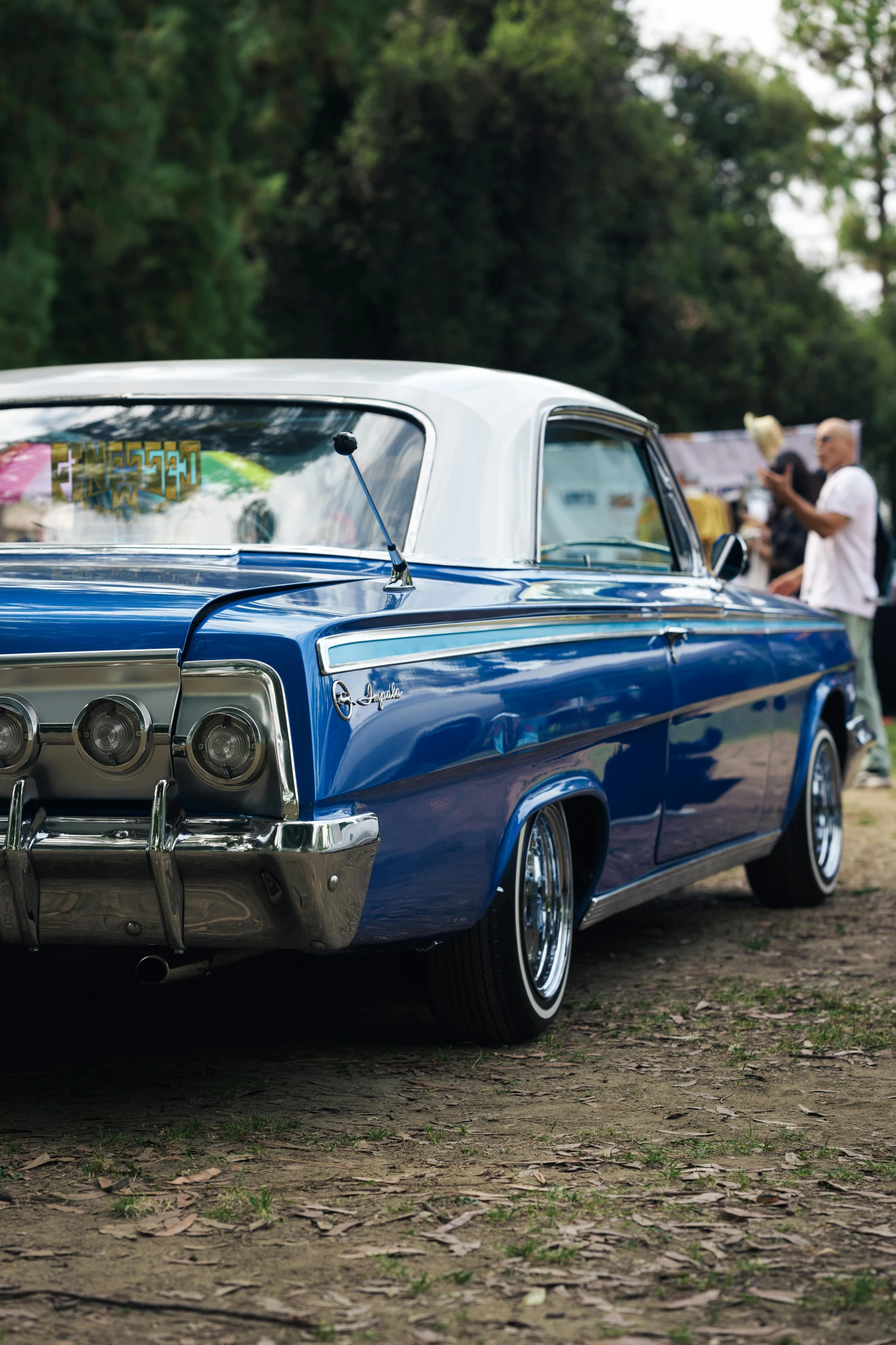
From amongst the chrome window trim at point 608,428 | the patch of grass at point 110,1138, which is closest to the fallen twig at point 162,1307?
the patch of grass at point 110,1138

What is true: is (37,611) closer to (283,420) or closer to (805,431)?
(283,420)

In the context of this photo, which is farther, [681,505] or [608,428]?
[681,505]

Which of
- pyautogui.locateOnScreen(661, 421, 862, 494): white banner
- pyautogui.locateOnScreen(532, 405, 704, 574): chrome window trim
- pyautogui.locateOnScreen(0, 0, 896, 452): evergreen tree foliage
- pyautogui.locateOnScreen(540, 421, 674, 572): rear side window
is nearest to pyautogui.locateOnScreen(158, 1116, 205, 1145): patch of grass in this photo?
pyautogui.locateOnScreen(532, 405, 704, 574): chrome window trim

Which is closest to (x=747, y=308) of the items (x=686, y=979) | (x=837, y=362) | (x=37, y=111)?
(x=837, y=362)

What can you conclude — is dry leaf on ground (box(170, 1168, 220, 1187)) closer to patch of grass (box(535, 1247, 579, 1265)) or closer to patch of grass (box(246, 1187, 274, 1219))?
patch of grass (box(246, 1187, 274, 1219))

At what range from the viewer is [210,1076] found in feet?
14.5

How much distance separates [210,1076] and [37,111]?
19693mm

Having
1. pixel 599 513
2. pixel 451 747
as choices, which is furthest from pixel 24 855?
pixel 599 513

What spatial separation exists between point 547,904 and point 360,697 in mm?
1344

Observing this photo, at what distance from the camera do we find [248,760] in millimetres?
3615

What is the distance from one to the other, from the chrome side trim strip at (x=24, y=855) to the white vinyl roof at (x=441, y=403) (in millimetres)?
1204

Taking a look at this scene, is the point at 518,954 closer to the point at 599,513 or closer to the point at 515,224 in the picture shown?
the point at 599,513

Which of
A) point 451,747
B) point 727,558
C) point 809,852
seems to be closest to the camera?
point 451,747

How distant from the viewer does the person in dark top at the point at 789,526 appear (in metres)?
12.0
